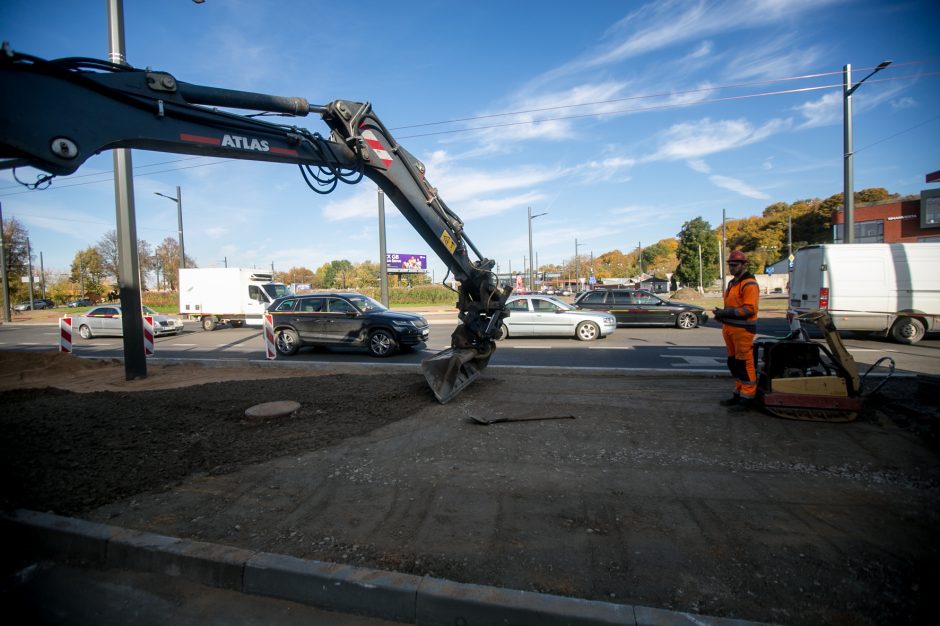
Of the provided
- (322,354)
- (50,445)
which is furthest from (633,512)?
(322,354)

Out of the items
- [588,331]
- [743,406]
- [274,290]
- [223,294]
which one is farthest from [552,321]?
[223,294]

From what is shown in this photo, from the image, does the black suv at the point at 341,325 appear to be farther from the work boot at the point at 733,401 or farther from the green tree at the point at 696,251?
the green tree at the point at 696,251

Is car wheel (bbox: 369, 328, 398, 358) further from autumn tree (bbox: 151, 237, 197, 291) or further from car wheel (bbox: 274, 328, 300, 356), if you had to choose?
autumn tree (bbox: 151, 237, 197, 291)

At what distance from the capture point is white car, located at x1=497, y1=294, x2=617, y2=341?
14773 mm

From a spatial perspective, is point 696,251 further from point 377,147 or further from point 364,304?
point 377,147

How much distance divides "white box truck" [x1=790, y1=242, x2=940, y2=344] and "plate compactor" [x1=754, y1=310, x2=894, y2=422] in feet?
29.5

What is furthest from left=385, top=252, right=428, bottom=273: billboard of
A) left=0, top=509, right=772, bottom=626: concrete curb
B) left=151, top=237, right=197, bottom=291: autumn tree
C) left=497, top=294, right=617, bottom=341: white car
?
left=0, top=509, right=772, bottom=626: concrete curb

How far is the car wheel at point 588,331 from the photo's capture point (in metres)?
14.7

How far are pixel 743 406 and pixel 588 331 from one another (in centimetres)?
868

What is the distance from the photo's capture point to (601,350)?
12.4 m

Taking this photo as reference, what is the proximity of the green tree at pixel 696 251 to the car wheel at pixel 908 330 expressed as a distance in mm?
39326

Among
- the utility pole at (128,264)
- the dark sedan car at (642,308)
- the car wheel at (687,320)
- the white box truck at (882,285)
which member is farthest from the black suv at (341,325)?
the white box truck at (882,285)

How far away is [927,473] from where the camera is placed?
4.14 m

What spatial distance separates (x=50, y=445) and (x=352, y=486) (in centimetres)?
379
